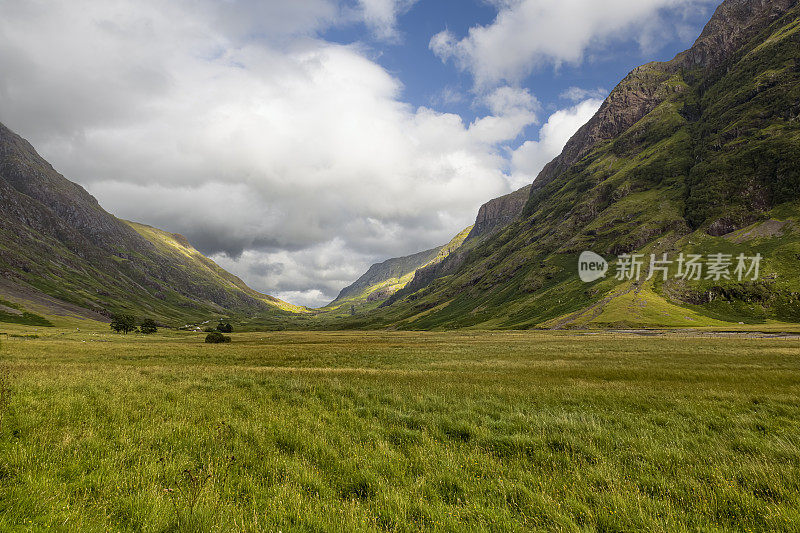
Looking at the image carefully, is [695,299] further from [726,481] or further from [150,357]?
[150,357]

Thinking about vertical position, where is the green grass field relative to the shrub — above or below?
above

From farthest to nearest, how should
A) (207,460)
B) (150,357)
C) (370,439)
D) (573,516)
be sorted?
(150,357), (370,439), (207,460), (573,516)

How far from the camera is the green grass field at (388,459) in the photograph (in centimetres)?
538

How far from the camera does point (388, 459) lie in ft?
25.8

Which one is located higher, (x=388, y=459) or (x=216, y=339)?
(x=388, y=459)

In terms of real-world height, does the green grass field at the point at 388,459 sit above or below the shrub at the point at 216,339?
above

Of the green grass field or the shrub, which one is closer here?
the green grass field

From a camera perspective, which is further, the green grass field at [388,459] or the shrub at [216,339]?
the shrub at [216,339]

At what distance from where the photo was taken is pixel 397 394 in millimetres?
15125

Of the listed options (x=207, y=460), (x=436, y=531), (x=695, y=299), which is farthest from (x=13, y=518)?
(x=695, y=299)

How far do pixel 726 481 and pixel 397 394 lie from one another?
11.2 meters

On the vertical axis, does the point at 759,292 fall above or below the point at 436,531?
above

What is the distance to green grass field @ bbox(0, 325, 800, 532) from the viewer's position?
5379 mm

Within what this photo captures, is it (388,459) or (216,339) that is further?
(216,339)
